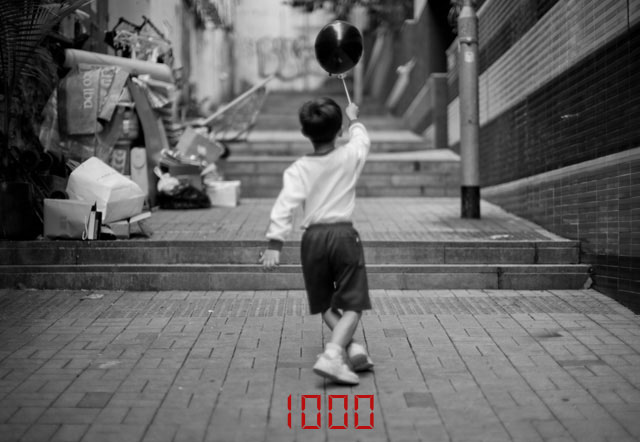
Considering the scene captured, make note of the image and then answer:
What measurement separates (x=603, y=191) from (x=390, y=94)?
15.4m

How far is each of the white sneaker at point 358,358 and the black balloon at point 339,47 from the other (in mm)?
1991

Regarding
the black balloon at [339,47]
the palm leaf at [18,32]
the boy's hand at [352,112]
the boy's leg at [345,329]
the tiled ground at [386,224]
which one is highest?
the palm leaf at [18,32]

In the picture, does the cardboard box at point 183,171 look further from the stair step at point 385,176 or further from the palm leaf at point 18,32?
the palm leaf at point 18,32

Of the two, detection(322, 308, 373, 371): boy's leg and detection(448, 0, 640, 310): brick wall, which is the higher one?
detection(448, 0, 640, 310): brick wall

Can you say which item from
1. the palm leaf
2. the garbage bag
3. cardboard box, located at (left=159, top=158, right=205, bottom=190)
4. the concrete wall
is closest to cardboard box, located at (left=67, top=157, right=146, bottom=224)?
the palm leaf

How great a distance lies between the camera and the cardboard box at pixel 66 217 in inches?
287

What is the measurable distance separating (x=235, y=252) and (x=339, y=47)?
241 cm

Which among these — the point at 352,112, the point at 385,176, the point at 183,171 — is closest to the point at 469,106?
the point at 385,176

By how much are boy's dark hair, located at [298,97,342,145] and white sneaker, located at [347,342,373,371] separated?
1.23m

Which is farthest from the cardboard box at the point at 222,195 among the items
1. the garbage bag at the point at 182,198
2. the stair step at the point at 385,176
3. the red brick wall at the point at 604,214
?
the red brick wall at the point at 604,214

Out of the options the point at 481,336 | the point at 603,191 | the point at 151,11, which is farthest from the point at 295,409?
the point at 151,11

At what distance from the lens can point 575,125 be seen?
7.48 meters

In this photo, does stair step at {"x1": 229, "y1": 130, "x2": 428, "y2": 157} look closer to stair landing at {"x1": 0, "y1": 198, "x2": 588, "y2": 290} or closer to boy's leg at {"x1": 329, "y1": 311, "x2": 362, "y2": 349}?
stair landing at {"x1": 0, "y1": 198, "x2": 588, "y2": 290}

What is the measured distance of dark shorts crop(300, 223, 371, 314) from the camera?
14.9 feet
